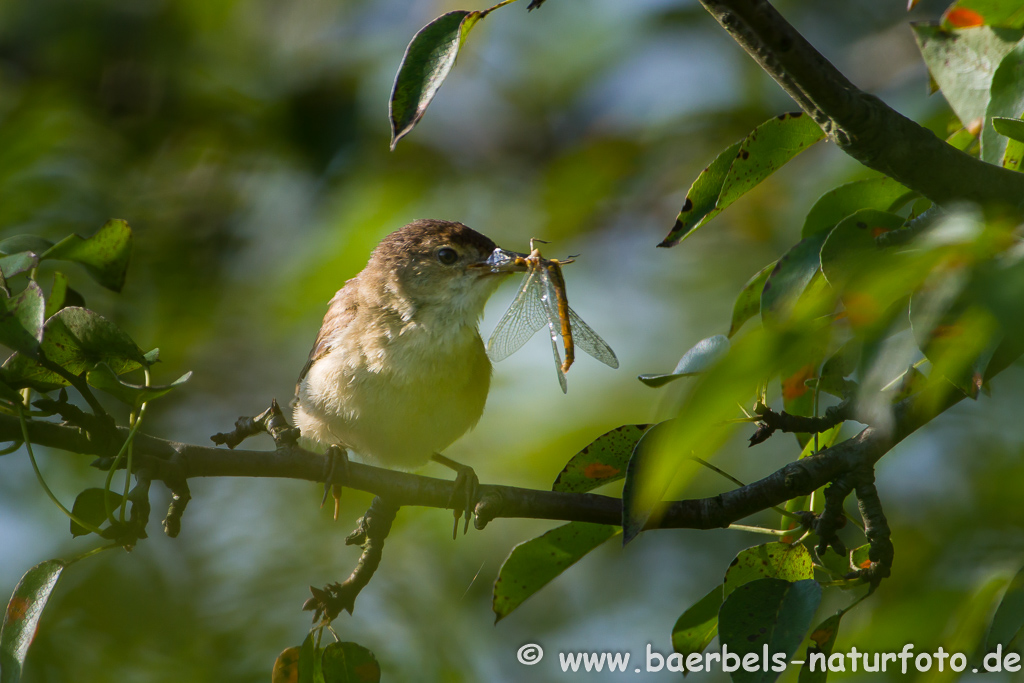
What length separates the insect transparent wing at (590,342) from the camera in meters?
3.57

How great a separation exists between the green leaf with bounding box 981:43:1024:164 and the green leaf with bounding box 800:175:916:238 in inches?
7.3

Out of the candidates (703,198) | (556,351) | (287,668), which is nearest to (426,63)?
(703,198)

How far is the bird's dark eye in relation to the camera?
4285mm

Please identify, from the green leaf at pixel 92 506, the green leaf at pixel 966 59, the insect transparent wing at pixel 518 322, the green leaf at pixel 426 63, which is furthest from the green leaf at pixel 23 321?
the insect transparent wing at pixel 518 322

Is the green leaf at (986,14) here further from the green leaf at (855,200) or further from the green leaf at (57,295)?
the green leaf at (57,295)

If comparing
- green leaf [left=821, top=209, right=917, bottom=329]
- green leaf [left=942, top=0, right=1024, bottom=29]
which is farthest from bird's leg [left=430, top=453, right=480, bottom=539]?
green leaf [left=942, top=0, right=1024, bottom=29]

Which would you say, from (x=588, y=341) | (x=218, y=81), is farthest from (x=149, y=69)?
(x=588, y=341)

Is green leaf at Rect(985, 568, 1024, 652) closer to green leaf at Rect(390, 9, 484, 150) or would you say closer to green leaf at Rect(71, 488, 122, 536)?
green leaf at Rect(390, 9, 484, 150)

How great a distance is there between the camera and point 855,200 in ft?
6.64

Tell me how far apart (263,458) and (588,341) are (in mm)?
1752

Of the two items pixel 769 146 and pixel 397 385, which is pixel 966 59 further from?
pixel 397 385

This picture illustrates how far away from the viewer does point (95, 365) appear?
2.00 metres

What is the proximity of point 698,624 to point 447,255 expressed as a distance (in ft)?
8.35

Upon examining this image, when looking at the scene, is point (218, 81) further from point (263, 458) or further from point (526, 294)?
point (263, 458)
